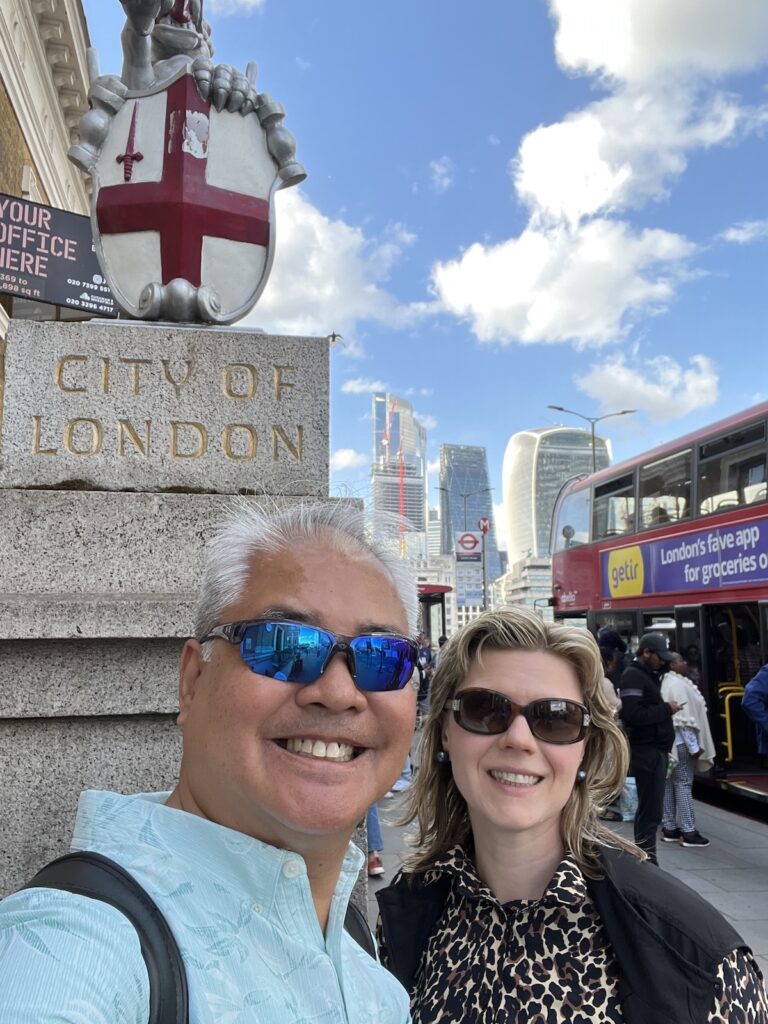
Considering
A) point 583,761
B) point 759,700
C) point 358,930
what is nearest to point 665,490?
point 759,700

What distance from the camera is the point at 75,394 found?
2738 millimetres

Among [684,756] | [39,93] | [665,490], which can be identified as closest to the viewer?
[684,756]

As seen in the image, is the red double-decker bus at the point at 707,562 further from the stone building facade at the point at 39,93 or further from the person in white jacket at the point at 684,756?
the stone building facade at the point at 39,93

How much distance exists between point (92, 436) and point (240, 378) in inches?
22.9

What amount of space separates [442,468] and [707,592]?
93.3 metres

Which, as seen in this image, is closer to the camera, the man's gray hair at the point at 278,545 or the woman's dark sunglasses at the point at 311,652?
the woman's dark sunglasses at the point at 311,652

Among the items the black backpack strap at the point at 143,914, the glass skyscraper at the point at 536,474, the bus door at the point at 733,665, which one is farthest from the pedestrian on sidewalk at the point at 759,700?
the glass skyscraper at the point at 536,474

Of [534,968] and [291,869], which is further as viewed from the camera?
[534,968]

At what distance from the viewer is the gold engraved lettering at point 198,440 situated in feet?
9.15

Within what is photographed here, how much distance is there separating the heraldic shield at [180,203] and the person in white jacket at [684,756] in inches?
243

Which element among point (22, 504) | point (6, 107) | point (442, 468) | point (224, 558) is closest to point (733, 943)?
point (224, 558)

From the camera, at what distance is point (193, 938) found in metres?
0.93

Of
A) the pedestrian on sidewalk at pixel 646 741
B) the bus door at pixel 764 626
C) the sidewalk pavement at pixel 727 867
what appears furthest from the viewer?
the bus door at pixel 764 626

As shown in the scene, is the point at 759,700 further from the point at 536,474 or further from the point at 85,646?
the point at 536,474
